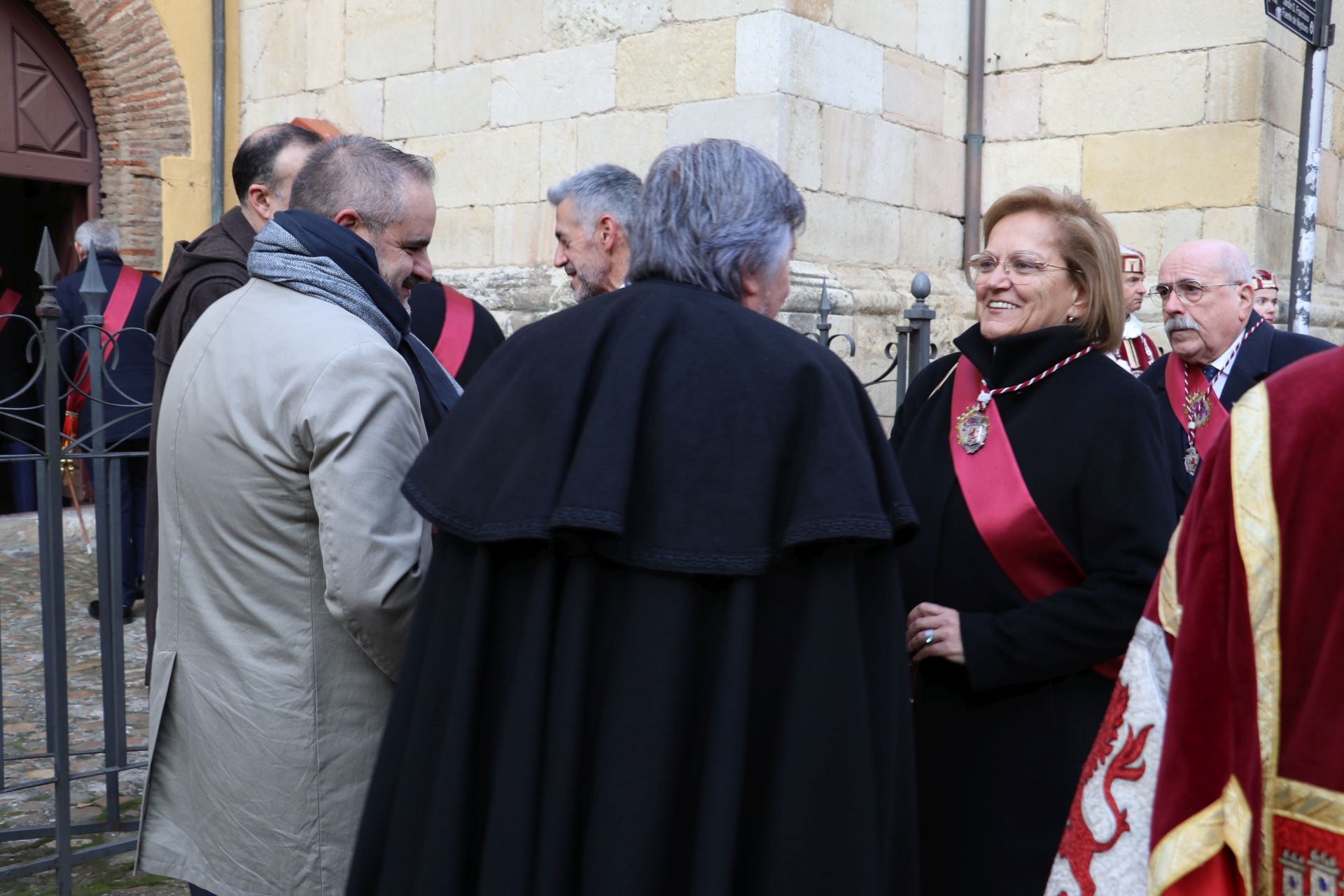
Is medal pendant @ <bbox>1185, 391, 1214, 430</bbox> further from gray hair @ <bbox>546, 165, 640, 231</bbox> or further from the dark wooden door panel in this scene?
the dark wooden door panel

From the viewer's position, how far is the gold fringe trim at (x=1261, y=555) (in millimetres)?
1221

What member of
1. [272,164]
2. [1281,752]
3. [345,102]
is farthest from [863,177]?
[1281,752]

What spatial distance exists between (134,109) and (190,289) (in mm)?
6795

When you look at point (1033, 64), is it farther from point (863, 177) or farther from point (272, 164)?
point (272, 164)

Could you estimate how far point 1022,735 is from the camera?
236 cm

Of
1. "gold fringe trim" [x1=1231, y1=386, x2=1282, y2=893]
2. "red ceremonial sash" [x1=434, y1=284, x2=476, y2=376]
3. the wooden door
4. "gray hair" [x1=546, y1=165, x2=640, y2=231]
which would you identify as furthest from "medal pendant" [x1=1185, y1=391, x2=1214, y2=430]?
the wooden door

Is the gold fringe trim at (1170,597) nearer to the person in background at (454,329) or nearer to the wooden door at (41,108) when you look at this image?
the person in background at (454,329)

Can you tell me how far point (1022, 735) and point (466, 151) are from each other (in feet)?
20.2

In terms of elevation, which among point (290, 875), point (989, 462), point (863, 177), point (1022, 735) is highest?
point (863, 177)

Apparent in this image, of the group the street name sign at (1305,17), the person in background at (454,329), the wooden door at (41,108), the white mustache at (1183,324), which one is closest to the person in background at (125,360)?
the person in background at (454,329)

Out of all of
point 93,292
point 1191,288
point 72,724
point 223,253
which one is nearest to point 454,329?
point 93,292

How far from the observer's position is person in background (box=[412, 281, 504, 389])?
14.8ft

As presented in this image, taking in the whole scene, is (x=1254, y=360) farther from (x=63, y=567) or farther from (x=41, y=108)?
(x=41, y=108)

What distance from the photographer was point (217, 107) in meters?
9.20
